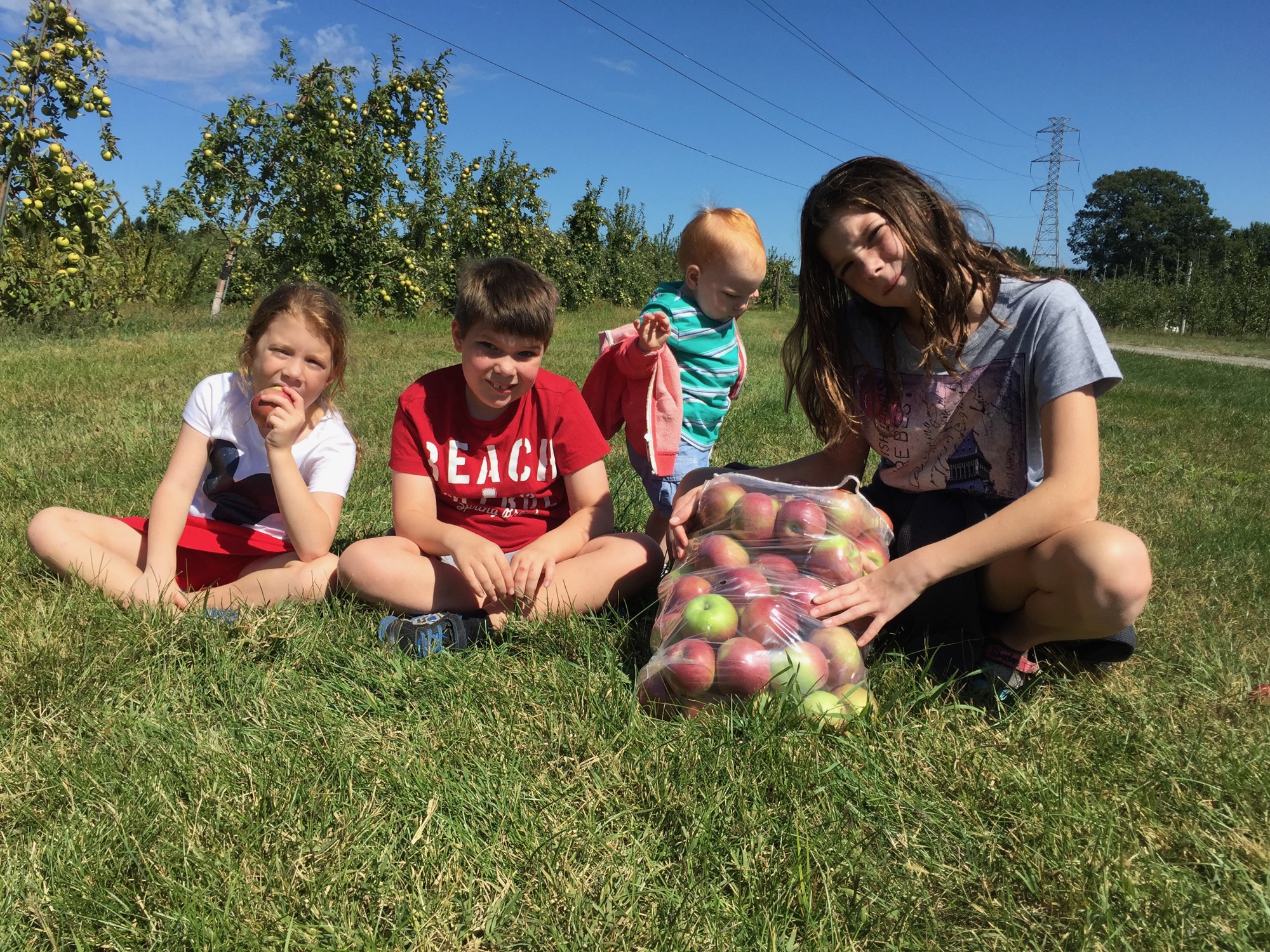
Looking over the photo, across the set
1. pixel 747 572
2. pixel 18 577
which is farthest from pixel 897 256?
pixel 18 577

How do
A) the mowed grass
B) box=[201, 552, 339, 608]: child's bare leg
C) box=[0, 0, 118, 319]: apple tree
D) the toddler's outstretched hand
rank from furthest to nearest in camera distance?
box=[0, 0, 118, 319]: apple tree < the toddler's outstretched hand < box=[201, 552, 339, 608]: child's bare leg < the mowed grass

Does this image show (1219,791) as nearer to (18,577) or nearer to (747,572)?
(747,572)

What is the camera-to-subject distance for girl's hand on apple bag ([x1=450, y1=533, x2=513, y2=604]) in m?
2.43

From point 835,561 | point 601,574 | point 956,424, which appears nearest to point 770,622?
point 835,561

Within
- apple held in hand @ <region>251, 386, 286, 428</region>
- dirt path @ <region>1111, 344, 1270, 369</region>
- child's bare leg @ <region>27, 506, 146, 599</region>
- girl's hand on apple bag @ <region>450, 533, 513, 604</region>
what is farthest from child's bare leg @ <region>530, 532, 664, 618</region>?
dirt path @ <region>1111, 344, 1270, 369</region>

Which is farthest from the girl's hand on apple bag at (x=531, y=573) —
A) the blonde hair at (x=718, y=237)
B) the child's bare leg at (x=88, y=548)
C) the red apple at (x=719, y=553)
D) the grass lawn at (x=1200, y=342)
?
the grass lawn at (x=1200, y=342)

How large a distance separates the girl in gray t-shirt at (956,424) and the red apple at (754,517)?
0.18 meters

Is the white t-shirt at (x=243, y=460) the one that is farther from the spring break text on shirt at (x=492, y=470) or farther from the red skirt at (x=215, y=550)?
the spring break text on shirt at (x=492, y=470)

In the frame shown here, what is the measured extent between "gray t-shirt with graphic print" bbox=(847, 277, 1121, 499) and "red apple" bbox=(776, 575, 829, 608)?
2.14ft

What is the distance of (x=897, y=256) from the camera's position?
2264 millimetres

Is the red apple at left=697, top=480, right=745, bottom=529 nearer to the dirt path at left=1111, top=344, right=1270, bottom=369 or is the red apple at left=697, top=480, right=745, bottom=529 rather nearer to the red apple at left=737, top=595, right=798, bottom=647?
the red apple at left=737, top=595, right=798, bottom=647

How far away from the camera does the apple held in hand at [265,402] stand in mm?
2627

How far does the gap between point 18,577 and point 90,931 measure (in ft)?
5.89

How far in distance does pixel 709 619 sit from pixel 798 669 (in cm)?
24
